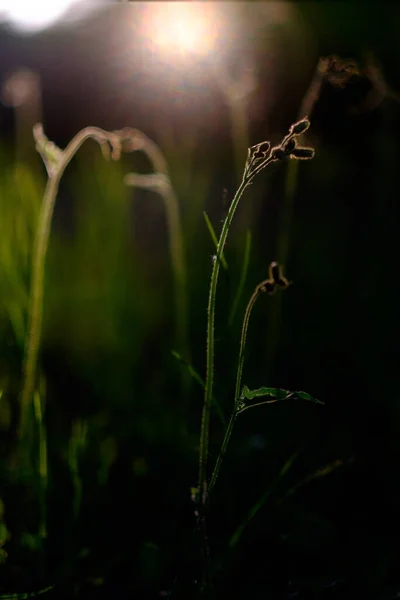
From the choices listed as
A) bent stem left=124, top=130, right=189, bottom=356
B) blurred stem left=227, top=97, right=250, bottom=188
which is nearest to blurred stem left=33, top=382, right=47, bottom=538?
bent stem left=124, top=130, right=189, bottom=356

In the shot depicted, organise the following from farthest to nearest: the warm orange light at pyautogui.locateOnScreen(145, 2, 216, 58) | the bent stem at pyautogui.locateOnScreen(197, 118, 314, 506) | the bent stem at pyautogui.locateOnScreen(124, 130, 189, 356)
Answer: the warm orange light at pyautogui.locateOnScreen(145, 2, 216, 58) → the bent stem at pyautogui.locateOnScreen(124, 130, 189, 356) → the bent stem at pyautogui.locateOnScreen(197, 118, 314, 506)

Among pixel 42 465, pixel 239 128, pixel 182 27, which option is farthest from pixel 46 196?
pixel 182 27

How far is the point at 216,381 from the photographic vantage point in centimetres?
89

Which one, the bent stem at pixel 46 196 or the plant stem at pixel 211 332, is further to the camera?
the bent stem at pixel 46 196

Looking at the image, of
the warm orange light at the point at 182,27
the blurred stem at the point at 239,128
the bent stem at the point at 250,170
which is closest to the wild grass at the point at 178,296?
the bent stem at the point at 250,170

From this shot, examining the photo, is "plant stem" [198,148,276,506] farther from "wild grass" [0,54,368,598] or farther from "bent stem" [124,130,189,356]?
"bent stem" [124,130,189,356]

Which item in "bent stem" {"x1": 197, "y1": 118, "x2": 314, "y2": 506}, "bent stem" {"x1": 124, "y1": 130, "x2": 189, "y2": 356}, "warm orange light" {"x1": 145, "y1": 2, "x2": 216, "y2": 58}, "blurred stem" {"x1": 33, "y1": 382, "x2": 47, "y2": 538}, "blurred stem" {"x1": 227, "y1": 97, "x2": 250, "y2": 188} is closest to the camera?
"bent stem" {"x1": 197, "y1": 118, "x2": 314, "y2": 506}

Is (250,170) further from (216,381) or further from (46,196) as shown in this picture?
(216,381)

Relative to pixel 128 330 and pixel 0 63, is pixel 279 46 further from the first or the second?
pixel 0 63

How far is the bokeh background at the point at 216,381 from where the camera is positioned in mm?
734

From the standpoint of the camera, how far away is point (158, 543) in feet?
2.55

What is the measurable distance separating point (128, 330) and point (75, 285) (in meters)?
0.25

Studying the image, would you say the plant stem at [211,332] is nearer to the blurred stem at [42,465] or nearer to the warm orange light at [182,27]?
the blurred stem at [42,465]

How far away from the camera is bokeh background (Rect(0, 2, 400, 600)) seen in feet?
2.41
